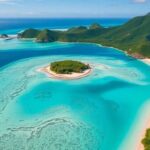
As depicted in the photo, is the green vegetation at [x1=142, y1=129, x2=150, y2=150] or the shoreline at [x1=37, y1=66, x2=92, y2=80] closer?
the green vegetation at [x1=142, y1=129, x2=150, y2=150]

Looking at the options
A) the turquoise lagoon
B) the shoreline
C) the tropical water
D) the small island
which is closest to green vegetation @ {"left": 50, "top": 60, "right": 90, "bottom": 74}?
the small island

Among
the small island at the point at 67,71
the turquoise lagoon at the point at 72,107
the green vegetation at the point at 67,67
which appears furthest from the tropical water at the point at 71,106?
the green vegetation at the point at 67,67

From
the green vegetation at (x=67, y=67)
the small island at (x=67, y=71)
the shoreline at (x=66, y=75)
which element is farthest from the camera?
the green vegetation at (x=67, y=67)

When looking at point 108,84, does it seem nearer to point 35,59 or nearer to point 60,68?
point 60,68

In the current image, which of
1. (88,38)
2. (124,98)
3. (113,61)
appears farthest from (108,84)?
(88,38)

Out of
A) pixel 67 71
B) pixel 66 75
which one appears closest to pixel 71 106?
pixel 66 75

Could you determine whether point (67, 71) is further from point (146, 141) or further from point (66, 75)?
point (146, 141)

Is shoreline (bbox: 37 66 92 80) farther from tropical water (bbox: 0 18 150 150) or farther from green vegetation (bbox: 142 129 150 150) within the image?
green vegetation (bbox: 142 129 150 150)

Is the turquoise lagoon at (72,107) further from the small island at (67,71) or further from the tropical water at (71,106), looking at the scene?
the small island at (67,71)
